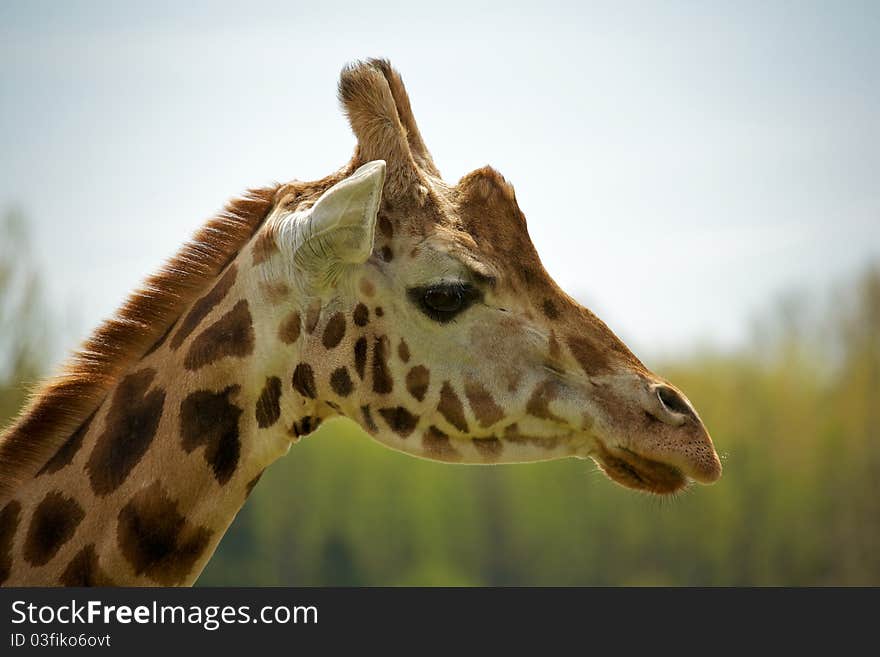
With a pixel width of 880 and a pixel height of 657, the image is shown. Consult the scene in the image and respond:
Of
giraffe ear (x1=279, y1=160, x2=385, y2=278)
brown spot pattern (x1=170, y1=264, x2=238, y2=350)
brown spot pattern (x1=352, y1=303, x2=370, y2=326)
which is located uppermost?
giraffe ear (x1=279, y1=160, x2=385, y2=278)

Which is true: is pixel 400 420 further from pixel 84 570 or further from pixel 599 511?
pixel 599 511

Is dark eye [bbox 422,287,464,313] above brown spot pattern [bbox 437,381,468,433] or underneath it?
above

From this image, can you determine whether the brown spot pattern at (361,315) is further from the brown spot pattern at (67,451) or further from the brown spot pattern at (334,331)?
the brown spot pattern at (67,451)

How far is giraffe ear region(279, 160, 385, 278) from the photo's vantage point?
15.8 ft

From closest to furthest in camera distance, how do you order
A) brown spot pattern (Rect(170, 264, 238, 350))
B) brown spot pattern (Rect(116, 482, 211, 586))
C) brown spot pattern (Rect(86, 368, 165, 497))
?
brown spot pattern (Rect(116, 482, 211, 586)), brown spot pattern (Rect(86, 368, 165, 497)), brown spot pattern (Rect(170, 264, 238, 350))

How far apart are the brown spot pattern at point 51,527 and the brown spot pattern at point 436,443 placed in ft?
5.48

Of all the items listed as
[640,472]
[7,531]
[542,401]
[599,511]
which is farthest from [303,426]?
[599,511]

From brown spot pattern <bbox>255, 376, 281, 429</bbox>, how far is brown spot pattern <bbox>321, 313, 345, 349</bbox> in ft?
0.99

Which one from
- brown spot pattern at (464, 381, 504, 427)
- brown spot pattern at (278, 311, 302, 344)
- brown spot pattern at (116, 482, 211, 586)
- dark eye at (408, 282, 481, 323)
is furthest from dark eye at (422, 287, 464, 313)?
brown spot pattern at (116, 482, 211, 586)

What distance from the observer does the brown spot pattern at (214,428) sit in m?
4.86

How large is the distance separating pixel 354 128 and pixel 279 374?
57.8 inches

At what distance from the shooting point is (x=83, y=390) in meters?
5.23

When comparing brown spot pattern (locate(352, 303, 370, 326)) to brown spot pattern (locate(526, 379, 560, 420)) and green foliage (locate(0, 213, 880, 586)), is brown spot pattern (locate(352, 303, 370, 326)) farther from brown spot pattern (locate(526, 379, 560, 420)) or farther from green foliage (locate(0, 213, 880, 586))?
green foliage (locate(0, 213, 880, 586))
